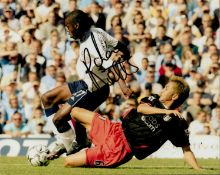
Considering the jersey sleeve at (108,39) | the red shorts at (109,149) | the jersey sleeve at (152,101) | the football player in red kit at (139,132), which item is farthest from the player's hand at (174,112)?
the jersey sleeve at (108,39)

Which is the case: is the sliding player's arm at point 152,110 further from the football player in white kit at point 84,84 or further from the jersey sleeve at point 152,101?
the football player in white kit at point 84,84

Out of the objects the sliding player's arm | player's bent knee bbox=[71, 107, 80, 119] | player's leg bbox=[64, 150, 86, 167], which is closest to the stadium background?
player's bent knee bbox=[71, 107, 80, 119]

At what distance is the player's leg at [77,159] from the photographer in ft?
41.1

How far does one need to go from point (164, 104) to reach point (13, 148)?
697 centimetres

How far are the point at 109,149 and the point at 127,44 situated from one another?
10.4 meters

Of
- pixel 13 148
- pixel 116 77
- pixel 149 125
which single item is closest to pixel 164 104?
pixel 149 125

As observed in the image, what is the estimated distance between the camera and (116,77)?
14523mm

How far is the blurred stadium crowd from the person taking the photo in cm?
2058

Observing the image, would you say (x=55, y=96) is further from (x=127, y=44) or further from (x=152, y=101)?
(x=127, y=44)

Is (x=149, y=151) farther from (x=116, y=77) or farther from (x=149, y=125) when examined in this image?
(x=116, y=77)

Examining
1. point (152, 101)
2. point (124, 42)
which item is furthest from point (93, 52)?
point (124, 42)

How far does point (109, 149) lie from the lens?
40.8ft

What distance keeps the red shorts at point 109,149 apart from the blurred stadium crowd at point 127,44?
23.1ft

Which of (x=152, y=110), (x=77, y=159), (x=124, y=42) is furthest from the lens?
(x=124, y=42)
